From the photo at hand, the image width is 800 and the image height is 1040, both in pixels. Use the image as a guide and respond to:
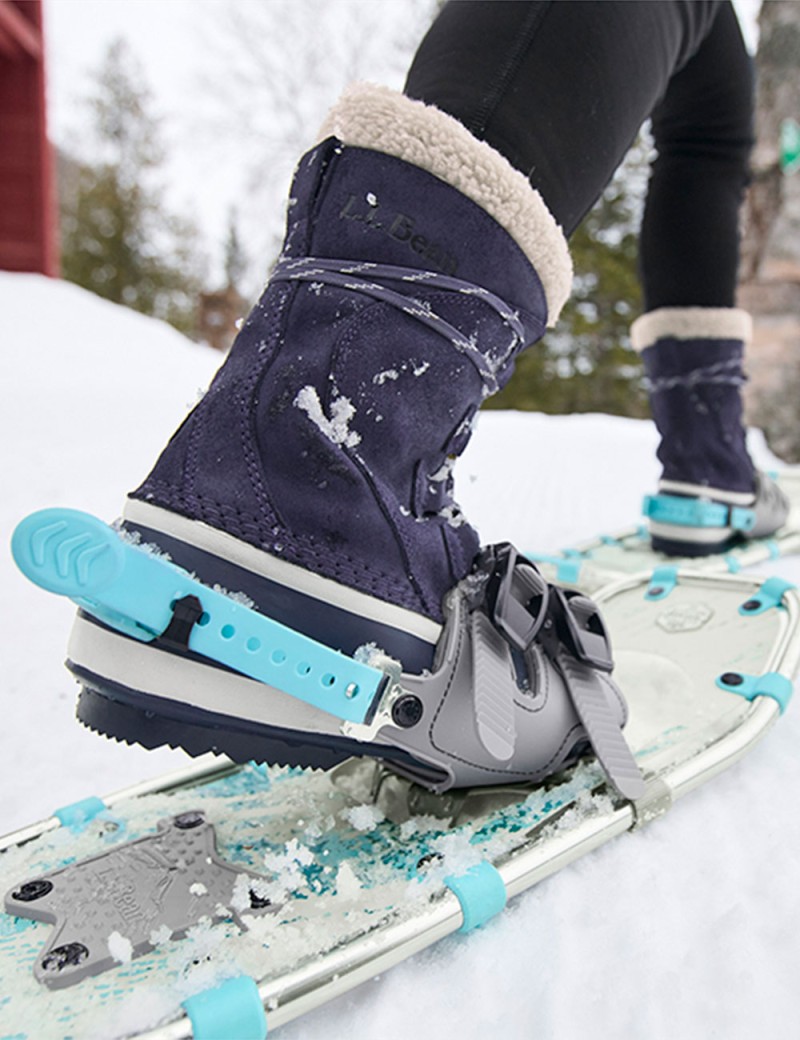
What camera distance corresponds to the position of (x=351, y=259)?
627mm

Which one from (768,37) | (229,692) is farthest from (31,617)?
(768,37)

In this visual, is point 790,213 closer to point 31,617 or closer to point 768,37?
point 768,37

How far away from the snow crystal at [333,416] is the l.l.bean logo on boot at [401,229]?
0.13 m

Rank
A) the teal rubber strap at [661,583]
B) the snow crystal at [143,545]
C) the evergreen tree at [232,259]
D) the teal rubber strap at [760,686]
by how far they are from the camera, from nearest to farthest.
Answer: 1. the snow crystal at [143,545]
2. the teal rubber strap at [760,686]
3. the teal rubber strap at [661,583]
4. the evergreen tree at [232,259]

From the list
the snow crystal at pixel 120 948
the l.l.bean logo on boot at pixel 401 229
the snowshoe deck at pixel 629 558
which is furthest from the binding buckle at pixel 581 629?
the snowshoe deck at pixel 629 558

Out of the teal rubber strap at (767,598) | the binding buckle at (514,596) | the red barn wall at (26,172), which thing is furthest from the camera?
the red barn wall at (26,172)

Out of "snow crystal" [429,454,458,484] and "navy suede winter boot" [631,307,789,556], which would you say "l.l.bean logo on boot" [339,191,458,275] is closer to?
"snow crystal" [429,454,458,484]

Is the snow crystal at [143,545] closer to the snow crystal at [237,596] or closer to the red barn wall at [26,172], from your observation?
the snow crystal at [237,596]

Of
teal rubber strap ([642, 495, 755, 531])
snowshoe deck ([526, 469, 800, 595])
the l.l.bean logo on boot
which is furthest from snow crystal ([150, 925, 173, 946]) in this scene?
teal rubber strap ([642, 495, 755, 531])

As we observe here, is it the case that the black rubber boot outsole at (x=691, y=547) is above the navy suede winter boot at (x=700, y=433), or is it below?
below

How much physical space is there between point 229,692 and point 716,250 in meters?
1.41

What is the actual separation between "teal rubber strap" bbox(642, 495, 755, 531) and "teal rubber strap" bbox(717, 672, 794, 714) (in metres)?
0.77

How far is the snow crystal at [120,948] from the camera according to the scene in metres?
0.54

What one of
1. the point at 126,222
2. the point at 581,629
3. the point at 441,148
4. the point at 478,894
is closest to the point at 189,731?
the point at 478,894
